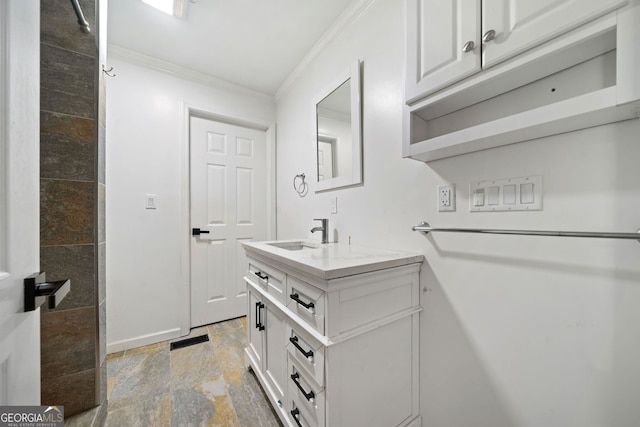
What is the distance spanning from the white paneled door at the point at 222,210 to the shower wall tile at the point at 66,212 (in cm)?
104

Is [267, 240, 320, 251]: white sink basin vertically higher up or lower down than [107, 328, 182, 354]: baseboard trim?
higher up

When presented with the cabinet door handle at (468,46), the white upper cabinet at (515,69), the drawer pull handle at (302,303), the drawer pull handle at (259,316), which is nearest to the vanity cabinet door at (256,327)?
the drawer pull handle at (259,316)

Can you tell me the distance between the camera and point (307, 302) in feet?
3.09

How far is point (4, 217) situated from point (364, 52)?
1658 mm

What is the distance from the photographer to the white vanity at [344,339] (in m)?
0.85

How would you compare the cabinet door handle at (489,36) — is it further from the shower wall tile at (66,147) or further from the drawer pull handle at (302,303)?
the shower wall tile at (66,147)

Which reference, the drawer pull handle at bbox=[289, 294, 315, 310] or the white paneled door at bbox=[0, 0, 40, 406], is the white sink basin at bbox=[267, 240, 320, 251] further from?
the white paneled door at bbox=[0, 0, 40, 406]

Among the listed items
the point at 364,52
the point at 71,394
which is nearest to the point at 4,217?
the point at 71,394

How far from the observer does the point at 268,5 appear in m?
1.51

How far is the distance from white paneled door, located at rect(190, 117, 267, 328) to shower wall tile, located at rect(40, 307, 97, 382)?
1.02m

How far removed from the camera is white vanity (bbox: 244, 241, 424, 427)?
2.78 feet

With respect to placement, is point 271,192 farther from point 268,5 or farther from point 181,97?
point 268,5

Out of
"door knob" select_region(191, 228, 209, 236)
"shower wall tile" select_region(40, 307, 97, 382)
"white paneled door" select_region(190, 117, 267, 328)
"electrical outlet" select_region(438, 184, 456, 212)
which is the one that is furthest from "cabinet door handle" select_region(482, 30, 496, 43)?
"door knob" select_region(191, 228, 209, 236)

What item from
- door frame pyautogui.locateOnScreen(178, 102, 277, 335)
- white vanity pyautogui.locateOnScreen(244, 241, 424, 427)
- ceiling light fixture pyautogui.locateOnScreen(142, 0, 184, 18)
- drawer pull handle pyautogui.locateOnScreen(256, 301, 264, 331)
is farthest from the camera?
door frame pyautogui.locateOnScreen(178, 102, 277, 335)
